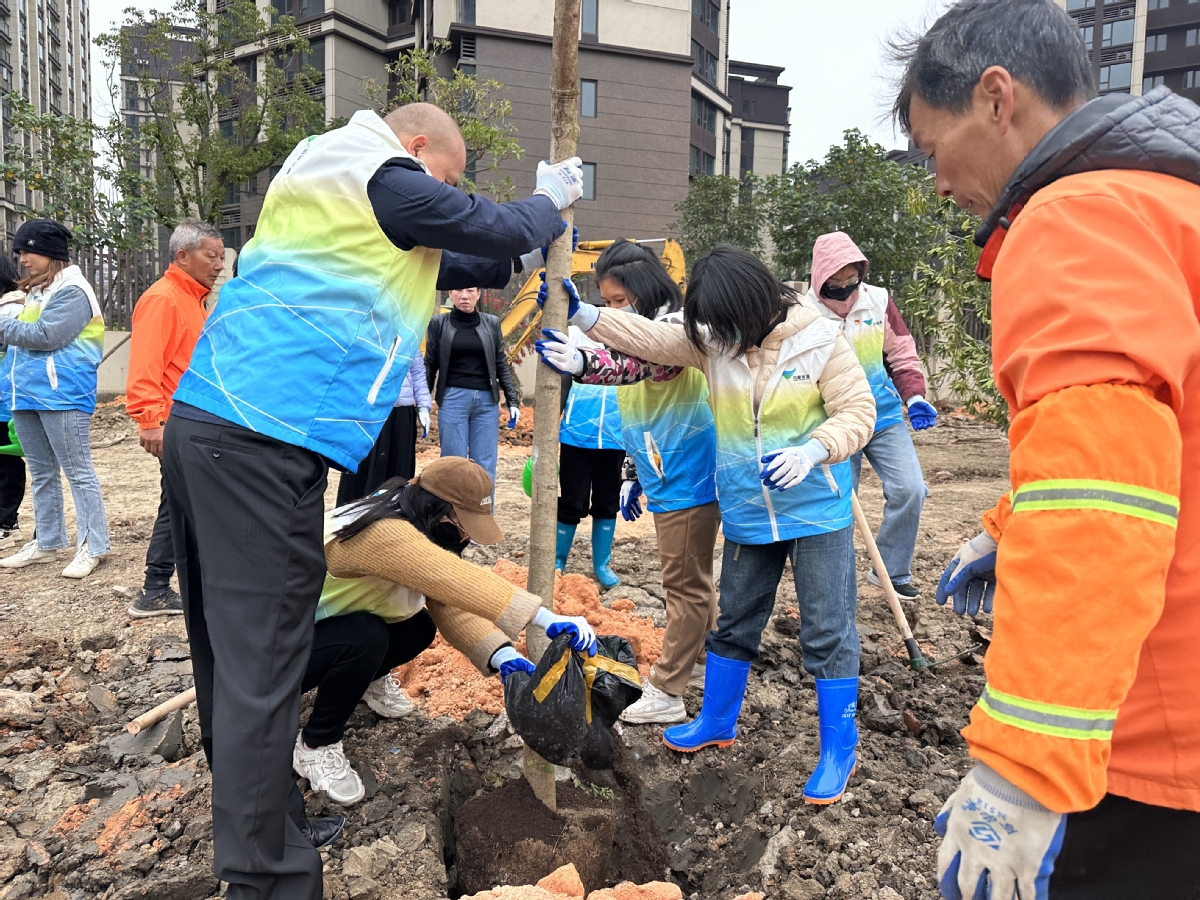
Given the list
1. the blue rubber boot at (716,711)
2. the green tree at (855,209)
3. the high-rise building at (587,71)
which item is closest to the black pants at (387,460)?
the blue rubber boot at (716,711)

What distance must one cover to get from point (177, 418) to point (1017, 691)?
6.38 ft

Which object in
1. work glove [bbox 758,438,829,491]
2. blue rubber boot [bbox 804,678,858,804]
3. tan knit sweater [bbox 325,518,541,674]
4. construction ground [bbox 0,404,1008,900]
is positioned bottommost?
construction ground [bbox 0,404,1008,900]

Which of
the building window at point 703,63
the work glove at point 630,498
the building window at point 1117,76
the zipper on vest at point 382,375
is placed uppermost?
the building window at point 1117,76

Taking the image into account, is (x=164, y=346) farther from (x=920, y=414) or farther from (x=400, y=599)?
(x=920, y=414)

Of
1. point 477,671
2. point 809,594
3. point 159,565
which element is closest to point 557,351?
point 809,594

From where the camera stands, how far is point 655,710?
333 centimetres

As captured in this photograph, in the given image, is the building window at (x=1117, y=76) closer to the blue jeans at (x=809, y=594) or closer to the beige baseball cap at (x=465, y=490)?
the blue jeans at (x=809, y=594)

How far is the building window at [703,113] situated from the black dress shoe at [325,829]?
31454 mm

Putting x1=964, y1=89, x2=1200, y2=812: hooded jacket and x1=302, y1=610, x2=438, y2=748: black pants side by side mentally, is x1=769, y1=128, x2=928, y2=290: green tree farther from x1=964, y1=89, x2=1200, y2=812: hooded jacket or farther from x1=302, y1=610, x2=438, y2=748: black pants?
x1=964, y1=89, x2=1200, y2=812: hooded jacket

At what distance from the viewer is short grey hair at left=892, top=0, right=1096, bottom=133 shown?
1170 mm

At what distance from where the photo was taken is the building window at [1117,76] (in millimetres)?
36938

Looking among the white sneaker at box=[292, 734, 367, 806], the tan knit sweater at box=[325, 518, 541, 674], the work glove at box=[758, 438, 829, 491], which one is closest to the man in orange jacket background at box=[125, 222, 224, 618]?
the white sneaker at box=[292, 734, 367, 806]

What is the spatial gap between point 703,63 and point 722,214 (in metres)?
12.9

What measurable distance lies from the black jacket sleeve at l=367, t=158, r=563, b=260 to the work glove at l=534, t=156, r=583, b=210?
268 millimetres
